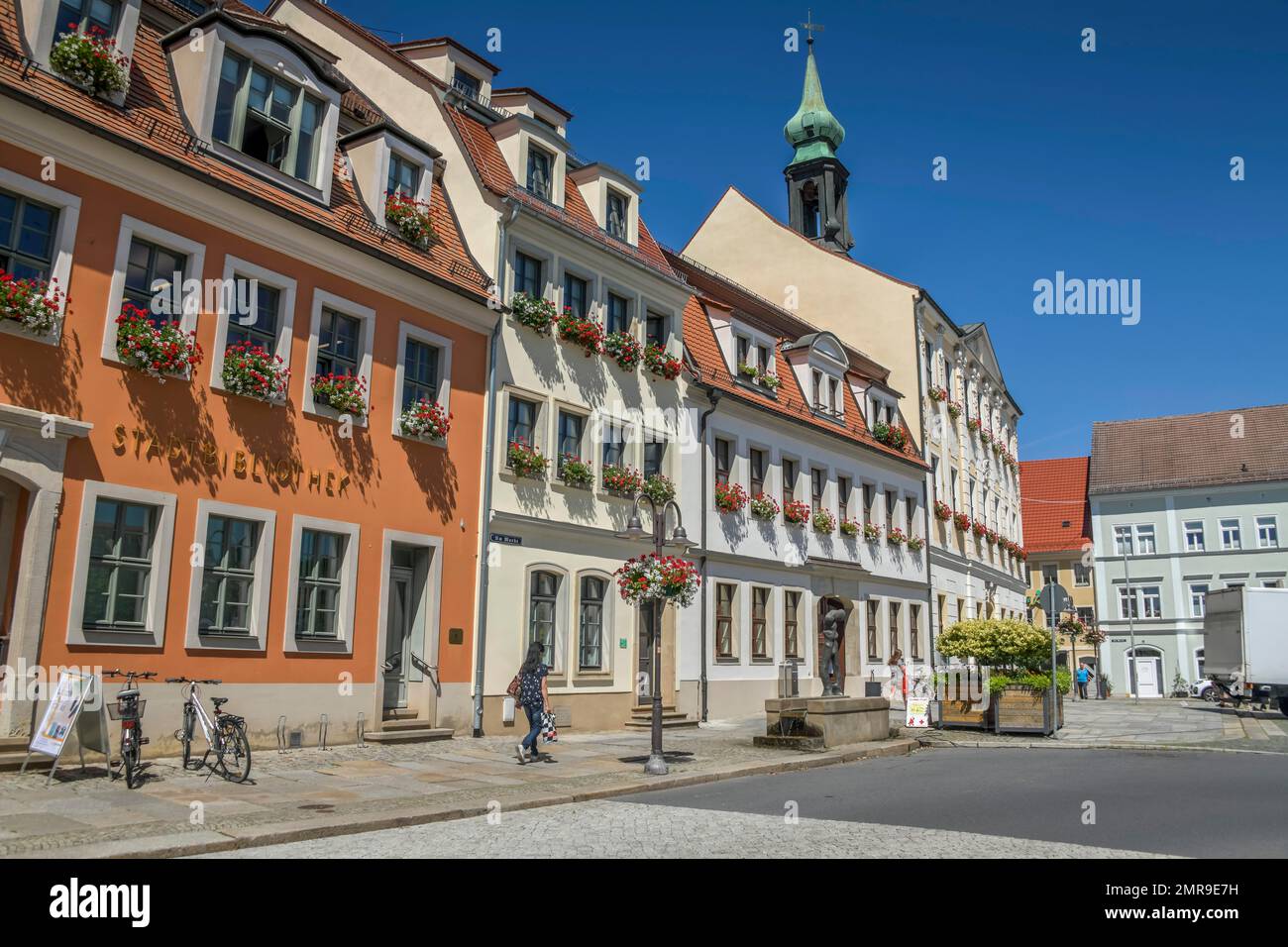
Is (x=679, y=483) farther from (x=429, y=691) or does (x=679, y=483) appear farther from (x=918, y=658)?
(x=918, y=658)

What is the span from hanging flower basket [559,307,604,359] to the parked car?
107ft

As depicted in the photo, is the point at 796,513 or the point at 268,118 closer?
the point at 268,118

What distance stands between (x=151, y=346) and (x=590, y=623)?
10670 millimetres

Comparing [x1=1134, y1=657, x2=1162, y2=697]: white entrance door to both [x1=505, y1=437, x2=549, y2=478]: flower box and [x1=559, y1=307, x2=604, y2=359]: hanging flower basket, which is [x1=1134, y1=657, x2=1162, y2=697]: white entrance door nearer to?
[x1=559, y1=307, x2=604, y2=359]: hanging flower basket

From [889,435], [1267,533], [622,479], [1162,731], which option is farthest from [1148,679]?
[622,479]

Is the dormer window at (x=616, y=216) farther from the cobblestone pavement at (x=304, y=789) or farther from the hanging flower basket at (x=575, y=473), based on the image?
the cobblestone pavement at (x=304, y=789)

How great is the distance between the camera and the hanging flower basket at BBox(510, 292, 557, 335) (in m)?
20.4

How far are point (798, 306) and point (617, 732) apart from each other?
71.4 ft

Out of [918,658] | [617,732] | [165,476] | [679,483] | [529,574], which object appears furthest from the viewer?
[918,658]

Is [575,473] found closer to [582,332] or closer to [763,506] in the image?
[582,332]

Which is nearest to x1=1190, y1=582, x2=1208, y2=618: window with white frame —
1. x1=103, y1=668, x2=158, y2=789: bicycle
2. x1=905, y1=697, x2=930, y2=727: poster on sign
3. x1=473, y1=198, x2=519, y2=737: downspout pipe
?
x1=905, y1=697, x2=930, y2=727: poster on sign

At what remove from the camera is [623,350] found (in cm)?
2295

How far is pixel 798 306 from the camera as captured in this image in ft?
128
